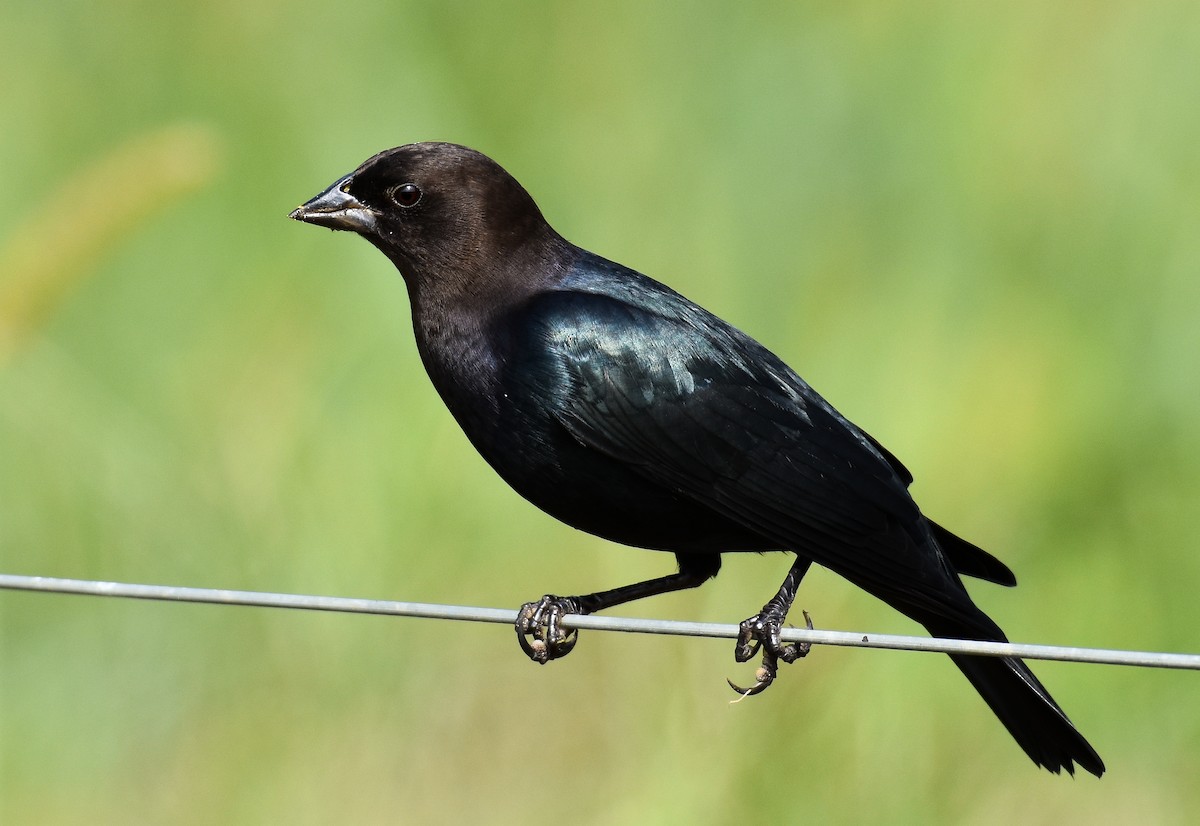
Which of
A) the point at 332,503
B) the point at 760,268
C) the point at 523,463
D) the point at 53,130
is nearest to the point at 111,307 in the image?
the point at 53,130

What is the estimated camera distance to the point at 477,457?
4863 millimetres

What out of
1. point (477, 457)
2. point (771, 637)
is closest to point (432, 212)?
point (771, 637)

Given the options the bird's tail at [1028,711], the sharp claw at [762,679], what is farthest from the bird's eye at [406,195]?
the bird's tail at [1028,711]

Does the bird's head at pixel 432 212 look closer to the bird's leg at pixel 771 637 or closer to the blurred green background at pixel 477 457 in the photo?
the blurred green background at pixel 477 457

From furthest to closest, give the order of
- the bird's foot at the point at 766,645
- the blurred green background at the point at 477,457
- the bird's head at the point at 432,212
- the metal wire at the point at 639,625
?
1. the blurred green background at the point at 477,457
2. the bird's head at the point at 432,212
3. the bird's foot at the point at 766,645
4. the metal wire at the point at 639,625

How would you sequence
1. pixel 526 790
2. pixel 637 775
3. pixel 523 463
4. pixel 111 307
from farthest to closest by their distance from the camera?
pixel 111 307 < pixel 526 790 < pixel 637 775 < pixel 523 463

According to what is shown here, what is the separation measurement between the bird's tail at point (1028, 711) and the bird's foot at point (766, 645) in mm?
323

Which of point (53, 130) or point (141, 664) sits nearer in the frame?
point (141, 664)

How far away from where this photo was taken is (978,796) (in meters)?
4.28

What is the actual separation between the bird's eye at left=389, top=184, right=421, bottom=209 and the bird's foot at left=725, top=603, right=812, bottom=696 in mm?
1148

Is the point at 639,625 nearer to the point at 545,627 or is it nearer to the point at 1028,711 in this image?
the point at 545,627

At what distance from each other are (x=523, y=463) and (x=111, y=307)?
Result: 7.76ft

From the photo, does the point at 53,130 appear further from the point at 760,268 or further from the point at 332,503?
the point at 760,268

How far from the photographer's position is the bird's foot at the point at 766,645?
354 cm
